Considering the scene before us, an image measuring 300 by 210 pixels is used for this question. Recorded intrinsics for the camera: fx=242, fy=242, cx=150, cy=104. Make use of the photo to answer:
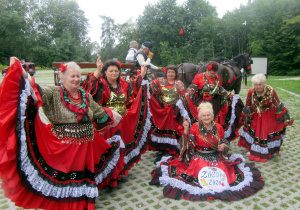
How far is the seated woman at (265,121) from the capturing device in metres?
4.75

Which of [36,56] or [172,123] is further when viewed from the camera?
[36,56]

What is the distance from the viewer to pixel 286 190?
3.74 meters

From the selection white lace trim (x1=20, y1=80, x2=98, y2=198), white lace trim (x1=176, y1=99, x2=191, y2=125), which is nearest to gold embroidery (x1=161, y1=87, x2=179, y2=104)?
white lace trim (x1=176, y1=99, x2=191, y2=125)

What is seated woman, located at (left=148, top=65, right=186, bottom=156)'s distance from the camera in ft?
16.3

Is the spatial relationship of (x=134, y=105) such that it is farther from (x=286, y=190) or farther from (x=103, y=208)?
(x=286, y=190)

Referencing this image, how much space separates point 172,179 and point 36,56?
42.4 meters

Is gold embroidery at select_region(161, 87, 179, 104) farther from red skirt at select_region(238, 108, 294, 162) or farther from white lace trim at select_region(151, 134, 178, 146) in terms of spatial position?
red skirt at select_region(238, 108, 294, 162)

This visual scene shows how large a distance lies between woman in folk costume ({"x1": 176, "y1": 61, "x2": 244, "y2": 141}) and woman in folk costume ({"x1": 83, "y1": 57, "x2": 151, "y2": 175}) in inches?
31.6

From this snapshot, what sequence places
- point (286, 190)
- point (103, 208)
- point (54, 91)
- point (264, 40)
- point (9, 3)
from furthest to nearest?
1. point (9, 3)
2. point (264, 40)
3. point (286, 190)
4. point (103, 208)
5. point (54, 91)

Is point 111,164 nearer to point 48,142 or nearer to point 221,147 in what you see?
point 48,142

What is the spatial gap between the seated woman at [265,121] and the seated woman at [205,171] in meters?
0.89

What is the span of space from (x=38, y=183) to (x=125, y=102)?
1.97 metres

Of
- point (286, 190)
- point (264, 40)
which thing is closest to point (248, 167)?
point (286, 190)

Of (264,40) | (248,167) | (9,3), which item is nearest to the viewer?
(248,167)
